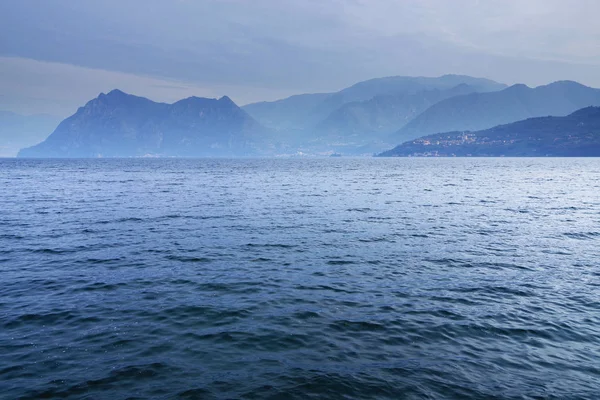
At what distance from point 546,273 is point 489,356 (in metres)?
13.8

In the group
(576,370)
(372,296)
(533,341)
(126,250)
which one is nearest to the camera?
(576,370)

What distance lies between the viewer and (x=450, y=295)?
1964 centimetres

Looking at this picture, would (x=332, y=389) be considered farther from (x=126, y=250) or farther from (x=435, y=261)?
(x=126, y=250)

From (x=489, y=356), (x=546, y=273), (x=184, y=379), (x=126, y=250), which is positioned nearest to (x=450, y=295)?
(x=489, y=356)

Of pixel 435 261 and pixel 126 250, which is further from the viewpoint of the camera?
pixel 126 250

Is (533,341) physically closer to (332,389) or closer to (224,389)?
(332,389)

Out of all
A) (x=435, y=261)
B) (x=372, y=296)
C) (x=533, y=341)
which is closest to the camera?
(x=533, y=341)

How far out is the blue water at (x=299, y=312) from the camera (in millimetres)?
11805

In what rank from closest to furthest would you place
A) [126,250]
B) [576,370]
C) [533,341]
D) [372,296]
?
1. [576,370]
2. [533,341]
3. [372,296]
4. [126,250]

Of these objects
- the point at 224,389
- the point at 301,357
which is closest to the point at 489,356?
the point at 301,357

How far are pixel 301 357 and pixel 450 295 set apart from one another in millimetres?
10698

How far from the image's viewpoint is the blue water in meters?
11.8

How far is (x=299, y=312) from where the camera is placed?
17297mm

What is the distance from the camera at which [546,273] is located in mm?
23531
